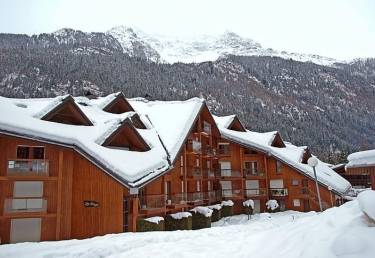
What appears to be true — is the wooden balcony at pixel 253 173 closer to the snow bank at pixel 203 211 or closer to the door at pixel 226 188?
the door at pixel 226 188

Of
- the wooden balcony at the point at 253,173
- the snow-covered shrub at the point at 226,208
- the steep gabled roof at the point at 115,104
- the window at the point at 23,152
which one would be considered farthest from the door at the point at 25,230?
the wooden balcony at the point at 253,173

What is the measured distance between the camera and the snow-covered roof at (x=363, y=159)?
29.8 feet

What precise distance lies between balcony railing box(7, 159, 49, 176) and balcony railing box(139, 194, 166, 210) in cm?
717

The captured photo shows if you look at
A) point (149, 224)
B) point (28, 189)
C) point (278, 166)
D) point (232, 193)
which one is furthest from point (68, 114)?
point (278, 166)

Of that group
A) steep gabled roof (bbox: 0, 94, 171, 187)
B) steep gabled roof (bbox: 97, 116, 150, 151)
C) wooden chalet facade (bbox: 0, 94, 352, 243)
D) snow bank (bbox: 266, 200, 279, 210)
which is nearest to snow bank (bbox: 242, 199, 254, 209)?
snow bank (bbox: 266, 200, 279, 210)

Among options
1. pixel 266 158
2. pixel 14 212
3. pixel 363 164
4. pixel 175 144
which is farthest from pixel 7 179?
pixel 266 158

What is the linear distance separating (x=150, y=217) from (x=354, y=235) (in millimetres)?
20364

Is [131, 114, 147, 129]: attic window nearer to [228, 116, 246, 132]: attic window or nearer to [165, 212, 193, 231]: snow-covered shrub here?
[165, 212, 193, 231]: snow-covered shrub

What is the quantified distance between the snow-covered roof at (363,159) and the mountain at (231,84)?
6339 centimetres

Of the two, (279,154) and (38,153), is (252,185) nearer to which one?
(279,154)

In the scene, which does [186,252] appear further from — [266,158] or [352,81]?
[352,81]

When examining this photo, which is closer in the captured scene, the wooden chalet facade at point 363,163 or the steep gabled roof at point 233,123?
the wooden chalet facade at point 363,163

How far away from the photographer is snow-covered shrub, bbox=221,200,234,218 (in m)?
37.2

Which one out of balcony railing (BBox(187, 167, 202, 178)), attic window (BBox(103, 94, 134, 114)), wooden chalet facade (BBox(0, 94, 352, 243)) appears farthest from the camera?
balcony railing (BBox(187, 167, 202, 178))
